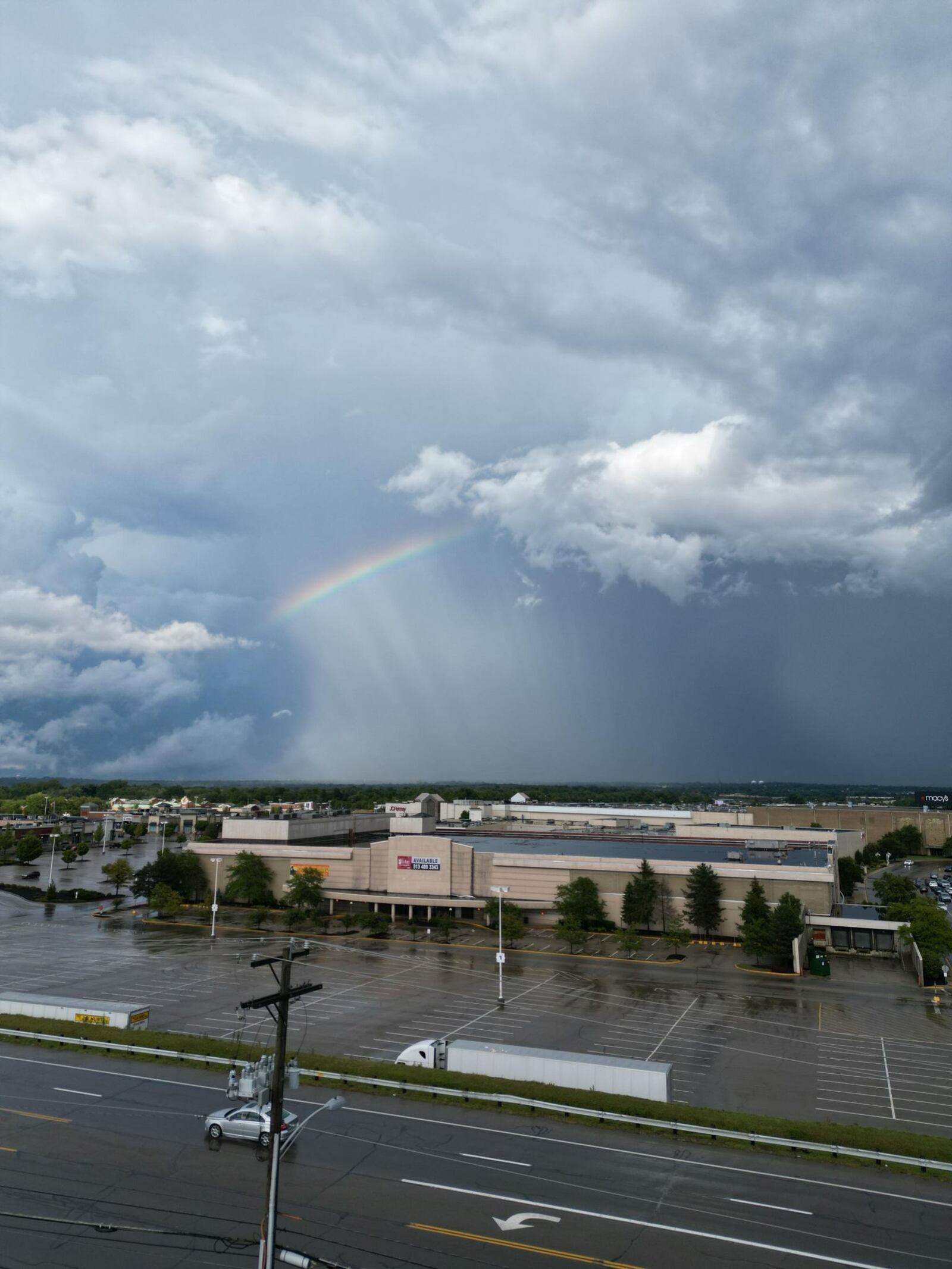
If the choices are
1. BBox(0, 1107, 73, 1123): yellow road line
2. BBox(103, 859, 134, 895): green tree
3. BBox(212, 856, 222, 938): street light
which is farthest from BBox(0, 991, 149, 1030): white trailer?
BBox(103, 859, 134, 895): green tree

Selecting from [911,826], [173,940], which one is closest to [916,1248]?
[173,940]

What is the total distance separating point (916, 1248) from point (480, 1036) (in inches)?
1027

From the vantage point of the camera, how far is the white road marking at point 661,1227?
21.6 metres

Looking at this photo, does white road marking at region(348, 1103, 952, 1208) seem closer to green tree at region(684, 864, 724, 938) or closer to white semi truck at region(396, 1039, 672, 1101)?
white semi truck at region(396, 1039, 672, 1101)

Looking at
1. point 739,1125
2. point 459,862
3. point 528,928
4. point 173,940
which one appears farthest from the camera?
point 459,862

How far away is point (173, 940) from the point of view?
76375 mm

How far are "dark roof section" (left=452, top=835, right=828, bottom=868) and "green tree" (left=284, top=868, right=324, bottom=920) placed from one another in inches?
645

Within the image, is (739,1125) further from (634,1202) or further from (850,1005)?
(850,1005)

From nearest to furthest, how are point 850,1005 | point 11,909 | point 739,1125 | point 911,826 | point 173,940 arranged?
point 739,1125, point 850,1005, point 173,940, point 11,909, point 911,826

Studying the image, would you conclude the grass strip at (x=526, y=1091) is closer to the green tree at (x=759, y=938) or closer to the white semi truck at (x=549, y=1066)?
the white semi truck at (x=549, y=1066)

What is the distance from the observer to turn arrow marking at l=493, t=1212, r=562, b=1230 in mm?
22891

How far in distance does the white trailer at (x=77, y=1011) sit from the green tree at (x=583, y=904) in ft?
142

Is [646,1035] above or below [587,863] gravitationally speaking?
below

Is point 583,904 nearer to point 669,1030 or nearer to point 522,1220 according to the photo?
point 669,1030
